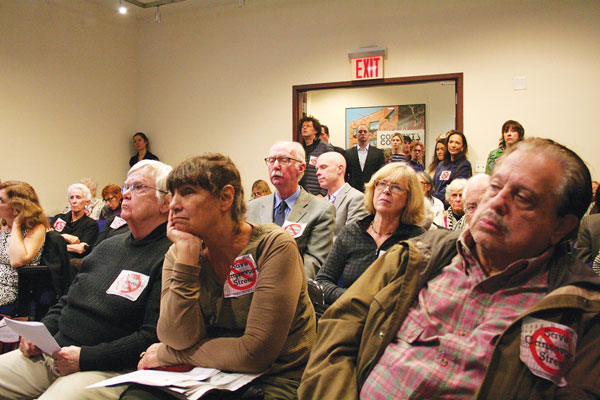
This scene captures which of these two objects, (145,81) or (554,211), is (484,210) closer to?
(554,211)

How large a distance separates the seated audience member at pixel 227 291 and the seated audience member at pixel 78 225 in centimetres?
285

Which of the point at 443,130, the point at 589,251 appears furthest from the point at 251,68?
Result: the point at 589,251

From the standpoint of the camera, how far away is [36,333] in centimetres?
155

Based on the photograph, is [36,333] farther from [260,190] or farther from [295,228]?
[260,190]

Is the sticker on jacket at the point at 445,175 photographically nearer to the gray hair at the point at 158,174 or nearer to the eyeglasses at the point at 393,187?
the eyeglasses at the point at 393,187

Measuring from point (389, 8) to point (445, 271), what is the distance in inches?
205

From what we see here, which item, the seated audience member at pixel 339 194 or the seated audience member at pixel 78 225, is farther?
the seated audience member at pixel 78 225

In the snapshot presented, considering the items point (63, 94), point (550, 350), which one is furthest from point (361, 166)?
point (550, 350)

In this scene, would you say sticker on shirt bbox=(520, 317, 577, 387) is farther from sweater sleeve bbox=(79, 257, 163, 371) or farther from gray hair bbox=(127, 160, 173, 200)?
gray hair bbox=(127, 160, 173, 200)

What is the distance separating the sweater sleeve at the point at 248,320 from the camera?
1.32 metres

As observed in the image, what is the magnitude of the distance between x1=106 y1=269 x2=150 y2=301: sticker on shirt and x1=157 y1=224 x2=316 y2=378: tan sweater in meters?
0.25

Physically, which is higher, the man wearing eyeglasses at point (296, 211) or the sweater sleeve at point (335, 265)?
the man wearing eyeglasses at point (296, 211)

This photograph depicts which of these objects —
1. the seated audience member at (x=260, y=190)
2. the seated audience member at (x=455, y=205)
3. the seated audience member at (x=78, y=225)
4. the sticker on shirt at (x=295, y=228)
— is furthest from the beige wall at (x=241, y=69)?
the sticker on shirt at (x=295, y=228)

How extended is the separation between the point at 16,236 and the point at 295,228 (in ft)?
5.83
